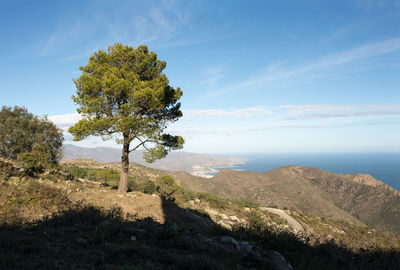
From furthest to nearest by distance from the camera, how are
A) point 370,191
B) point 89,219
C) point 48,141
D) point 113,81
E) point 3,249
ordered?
point 370,191 → point 48,141 → point 113,81 → point 89,219 → point 3,249

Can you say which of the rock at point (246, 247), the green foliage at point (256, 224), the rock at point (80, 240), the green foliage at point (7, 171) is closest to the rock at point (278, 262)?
the rock at point (246, 247)

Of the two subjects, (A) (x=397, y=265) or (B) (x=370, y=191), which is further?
(B) (x=370, y=191)

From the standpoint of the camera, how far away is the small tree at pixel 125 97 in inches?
553

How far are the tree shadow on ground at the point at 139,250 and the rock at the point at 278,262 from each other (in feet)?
0.45

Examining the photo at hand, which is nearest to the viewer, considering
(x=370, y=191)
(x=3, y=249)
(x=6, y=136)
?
(x=3, y=249)

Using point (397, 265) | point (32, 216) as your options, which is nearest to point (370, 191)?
point (397, 265)

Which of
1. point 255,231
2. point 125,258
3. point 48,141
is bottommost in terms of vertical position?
point 255,231

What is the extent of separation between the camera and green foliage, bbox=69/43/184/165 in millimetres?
14047

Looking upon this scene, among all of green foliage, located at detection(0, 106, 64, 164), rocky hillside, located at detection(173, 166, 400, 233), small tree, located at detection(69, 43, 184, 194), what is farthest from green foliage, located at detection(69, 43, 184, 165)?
rocky hillside, located at detection(173, 166, 400, 233)

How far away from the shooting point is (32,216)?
28.8 ft

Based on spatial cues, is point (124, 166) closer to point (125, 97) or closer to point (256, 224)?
point (125, 97)

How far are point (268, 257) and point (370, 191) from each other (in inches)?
6150

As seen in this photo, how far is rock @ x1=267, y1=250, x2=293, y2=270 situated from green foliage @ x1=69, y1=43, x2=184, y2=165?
11118 mm

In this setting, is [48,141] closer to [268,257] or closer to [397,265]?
[268,257]
